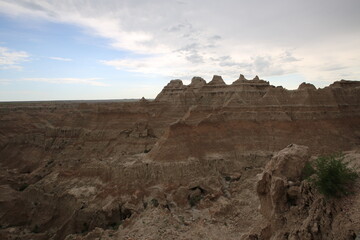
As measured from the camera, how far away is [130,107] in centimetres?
4906

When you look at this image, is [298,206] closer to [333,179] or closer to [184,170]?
[333,179]

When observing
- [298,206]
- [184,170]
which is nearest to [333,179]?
[298,206]

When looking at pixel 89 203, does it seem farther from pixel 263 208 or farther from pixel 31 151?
pixel 31 151

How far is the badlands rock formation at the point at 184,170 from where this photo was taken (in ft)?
67.1

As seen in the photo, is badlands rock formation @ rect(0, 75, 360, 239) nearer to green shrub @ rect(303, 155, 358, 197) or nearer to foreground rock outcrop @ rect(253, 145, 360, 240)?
foreground rock outcrop @ rect(253, 145, 360, 240)

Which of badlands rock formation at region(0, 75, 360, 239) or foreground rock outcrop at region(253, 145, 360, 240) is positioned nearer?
foreground rock outcrop at region(253, 145, 360, 240)

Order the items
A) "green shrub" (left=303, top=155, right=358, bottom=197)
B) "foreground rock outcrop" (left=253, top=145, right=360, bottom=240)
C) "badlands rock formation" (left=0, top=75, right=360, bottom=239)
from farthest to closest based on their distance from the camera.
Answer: "badlands rock formation" (left=0, top=75, right=360, bottom=239)
"green shrub" (left=303, top=155, right=358, bottom=197)
"foreground rock outcrop" (left=253, top=145, right=360, bottom=240)

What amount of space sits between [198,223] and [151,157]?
34.2ft

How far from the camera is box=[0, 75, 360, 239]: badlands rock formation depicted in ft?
67.1

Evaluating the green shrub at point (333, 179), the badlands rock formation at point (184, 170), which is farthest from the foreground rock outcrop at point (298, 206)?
the green shrub at point (333, 179)

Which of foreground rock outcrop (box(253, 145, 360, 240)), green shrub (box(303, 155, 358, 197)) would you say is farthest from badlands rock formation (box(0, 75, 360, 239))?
green shrub (box(303, 155, 358, 197))

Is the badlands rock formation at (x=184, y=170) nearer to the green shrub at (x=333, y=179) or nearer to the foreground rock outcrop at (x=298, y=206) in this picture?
the foreground rock outcrop at (x=298, y=206)

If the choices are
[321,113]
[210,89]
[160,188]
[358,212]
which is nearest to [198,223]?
[160,188]

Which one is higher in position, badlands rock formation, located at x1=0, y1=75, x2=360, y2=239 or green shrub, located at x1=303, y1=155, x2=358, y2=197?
green shrub, located at x1=303, y1=155, x2=358, y2=197
